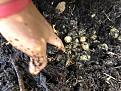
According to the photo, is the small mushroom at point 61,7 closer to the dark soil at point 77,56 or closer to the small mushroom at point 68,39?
the dark soil at point 77,56

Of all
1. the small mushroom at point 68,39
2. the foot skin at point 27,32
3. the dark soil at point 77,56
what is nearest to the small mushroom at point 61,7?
the dark soil at point 77,56

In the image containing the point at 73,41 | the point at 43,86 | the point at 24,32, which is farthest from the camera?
the point at 73,41

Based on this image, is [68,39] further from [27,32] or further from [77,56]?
[27,32]

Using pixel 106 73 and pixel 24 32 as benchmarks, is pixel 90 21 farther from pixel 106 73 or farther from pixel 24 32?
pixel 24 32

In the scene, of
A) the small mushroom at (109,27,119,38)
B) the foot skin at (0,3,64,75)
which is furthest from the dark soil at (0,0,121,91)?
the foot skin at (0,3,64,75)

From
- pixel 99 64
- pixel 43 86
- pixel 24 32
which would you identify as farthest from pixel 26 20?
pixel 99 64

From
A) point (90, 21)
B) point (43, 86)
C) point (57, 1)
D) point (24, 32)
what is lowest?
point (43, 86)

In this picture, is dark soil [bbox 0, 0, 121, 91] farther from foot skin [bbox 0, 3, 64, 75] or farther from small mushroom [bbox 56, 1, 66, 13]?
foot skin [bbox 0, 3, 64, 75]

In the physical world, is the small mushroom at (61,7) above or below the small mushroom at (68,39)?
above
